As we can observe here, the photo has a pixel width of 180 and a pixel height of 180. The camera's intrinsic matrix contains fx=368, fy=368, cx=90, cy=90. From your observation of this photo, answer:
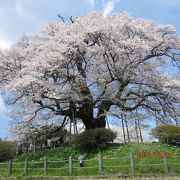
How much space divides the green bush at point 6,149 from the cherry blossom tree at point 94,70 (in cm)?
224

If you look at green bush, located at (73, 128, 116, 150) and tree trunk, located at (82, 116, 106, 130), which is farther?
tree trunk, located at (82, 116, 106, 130)

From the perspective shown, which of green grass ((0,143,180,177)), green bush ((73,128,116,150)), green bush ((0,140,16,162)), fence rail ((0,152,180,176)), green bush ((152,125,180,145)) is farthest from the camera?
green bush ((0,140,16,162))

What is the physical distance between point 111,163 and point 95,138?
4.45 meters

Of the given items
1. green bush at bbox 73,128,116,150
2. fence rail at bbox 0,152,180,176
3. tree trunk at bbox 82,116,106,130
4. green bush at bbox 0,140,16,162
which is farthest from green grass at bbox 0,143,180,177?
tree trunk at bbox 82,116,106,130

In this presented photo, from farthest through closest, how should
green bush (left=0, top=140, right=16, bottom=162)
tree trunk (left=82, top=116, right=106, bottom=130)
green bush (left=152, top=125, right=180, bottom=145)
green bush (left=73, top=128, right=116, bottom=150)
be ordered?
tree trunk (left=82, top=116, right=106, bottom=130)
green bush (left=0, top=140, right=16, bottom=162)
green bush (left=73, top=128, right=116, bottom=150)
green bush (left=152, top=125, right=180, bottom=145)

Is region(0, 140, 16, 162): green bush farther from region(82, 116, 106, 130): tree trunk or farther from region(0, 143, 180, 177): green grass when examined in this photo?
region(82, 116, 106, 130): tree trunk

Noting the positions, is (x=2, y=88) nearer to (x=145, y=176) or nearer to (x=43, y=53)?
(x=43, y=53)

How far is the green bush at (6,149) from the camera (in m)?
28.7

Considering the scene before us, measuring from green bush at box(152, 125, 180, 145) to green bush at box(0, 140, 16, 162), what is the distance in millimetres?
11495

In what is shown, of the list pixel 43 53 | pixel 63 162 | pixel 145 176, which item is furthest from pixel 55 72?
pixel 145 176

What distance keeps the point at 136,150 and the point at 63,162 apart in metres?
4.74

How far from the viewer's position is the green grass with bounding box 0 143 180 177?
19469 mm

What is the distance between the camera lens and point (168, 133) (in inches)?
980

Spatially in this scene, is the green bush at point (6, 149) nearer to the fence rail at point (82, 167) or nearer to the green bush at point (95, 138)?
the fence rail at point (82, 167)
